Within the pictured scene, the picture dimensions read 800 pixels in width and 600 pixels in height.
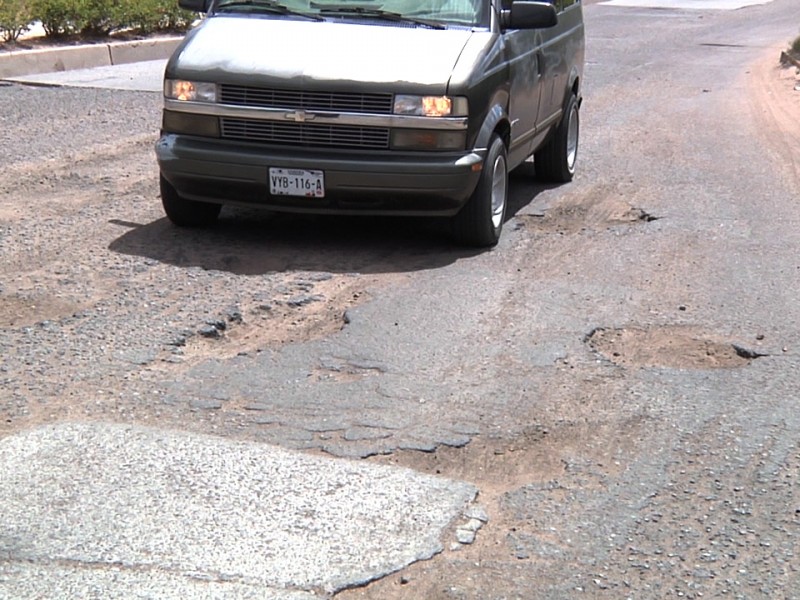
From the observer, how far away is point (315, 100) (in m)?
7.54

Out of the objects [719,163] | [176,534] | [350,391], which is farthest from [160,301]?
[719,163]

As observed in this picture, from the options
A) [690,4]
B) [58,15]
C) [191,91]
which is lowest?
[690,4]

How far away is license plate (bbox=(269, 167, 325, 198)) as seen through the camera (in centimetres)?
755

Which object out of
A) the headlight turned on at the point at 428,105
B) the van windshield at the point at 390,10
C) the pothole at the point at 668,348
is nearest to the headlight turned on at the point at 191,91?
the van windshield at the point at 390,10

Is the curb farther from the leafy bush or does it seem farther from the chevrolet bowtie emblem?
the chevrolet bowtie emblem

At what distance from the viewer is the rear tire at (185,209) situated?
8.09m

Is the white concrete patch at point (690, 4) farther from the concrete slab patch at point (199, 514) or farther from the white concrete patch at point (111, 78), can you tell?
the concrete slab patch at point (199, 514)

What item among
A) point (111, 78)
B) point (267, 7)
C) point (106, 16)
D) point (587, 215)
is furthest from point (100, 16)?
point (587, 215)

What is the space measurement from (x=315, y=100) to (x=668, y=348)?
100 inches

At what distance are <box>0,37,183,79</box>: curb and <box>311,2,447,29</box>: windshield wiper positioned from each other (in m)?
8.08

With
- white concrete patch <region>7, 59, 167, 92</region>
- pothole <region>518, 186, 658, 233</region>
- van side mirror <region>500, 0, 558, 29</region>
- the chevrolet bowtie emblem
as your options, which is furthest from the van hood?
white concrete patch <region>7, 59, 167, 92</region>

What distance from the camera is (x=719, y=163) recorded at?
11516mm

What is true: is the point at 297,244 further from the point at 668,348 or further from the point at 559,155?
the point at 559,155

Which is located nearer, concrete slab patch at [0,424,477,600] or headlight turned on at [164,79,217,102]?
concrete slab patch at [0,424,477,600]
